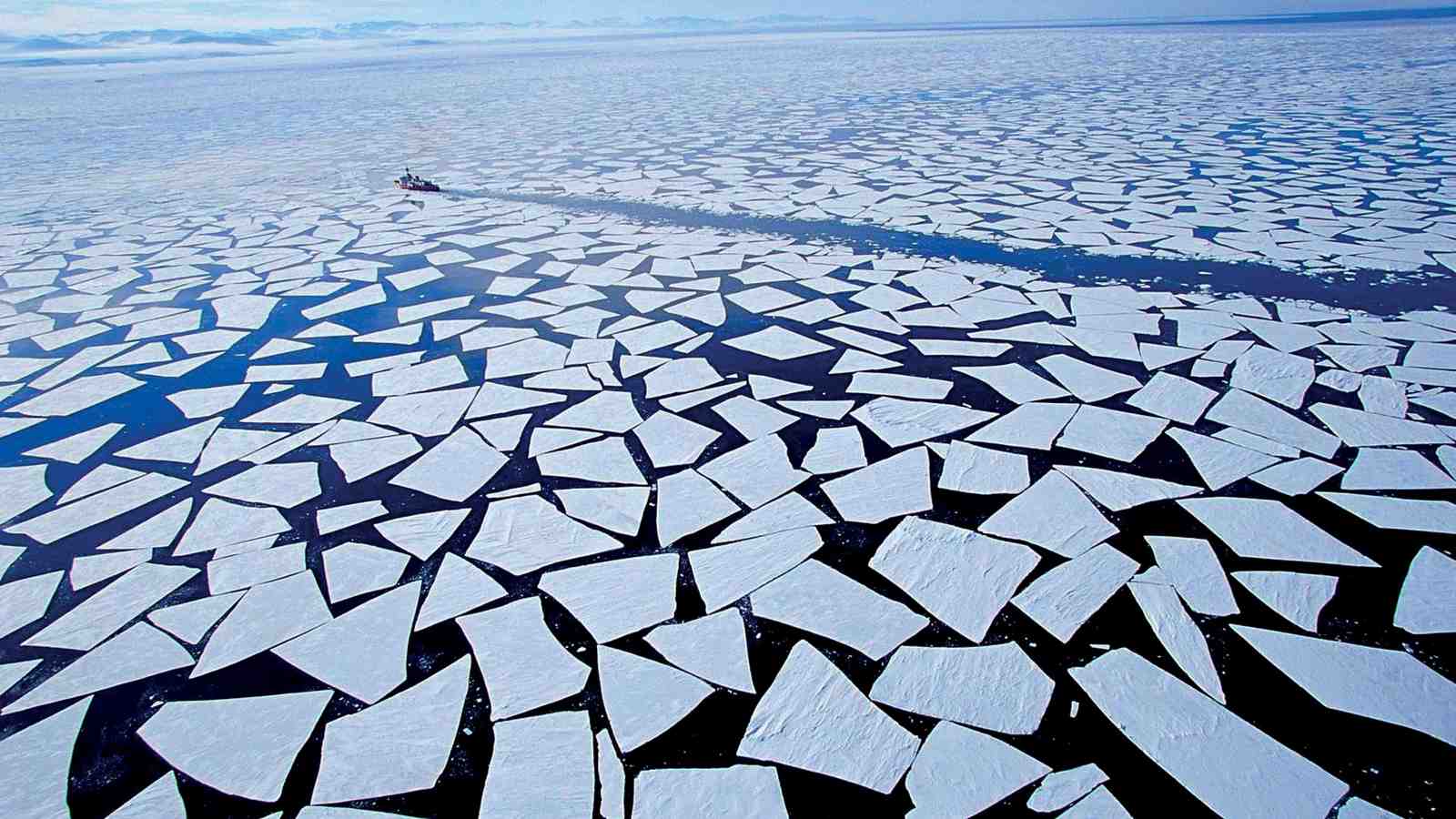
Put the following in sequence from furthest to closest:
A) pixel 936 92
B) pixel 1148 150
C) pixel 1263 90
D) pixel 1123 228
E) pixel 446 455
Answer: pixel 936 92 → pixel 1263 90 → pixel 1148 150 → pixel 1123 228 → pixel 446 455

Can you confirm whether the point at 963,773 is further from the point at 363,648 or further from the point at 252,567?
the point at 252,567

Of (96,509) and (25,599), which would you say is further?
(96,509)

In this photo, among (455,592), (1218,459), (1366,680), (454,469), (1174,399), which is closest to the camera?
(1366,680)

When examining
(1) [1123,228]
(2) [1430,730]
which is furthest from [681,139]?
(2) [1430,730]

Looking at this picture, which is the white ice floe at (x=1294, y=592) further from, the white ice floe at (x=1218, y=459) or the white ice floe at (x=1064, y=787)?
the white ice floe at (x=1064, y=787)

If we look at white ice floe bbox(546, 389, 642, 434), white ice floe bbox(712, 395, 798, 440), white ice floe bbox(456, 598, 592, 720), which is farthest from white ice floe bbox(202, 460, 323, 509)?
white ice floe bbox(712, 395, 798, 440)

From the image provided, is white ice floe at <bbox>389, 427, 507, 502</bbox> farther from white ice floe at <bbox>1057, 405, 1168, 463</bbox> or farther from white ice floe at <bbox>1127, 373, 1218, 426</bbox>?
white ice floe at <bbox>1127, 373, 1218, 426</bbox>

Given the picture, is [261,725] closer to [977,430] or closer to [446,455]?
[446,455]

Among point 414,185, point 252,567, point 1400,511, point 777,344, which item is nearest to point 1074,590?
point 1400,511

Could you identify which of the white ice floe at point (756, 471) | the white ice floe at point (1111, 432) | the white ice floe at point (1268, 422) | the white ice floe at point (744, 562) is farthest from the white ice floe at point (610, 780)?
the white ice floe at point (1268, 422)
